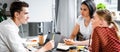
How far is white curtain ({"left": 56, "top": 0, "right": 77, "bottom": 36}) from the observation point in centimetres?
376

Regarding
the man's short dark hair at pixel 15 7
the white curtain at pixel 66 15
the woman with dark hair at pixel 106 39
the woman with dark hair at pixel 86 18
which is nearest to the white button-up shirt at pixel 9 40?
the man's short dark hair at pixel 15 7

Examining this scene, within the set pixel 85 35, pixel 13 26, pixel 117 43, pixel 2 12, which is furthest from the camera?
pixel 2 12

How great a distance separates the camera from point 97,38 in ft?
4.89

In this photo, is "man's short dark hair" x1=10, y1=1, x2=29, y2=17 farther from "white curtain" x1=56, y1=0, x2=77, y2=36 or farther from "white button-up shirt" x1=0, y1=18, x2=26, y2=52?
"white curtain" x1=56, y1=0, x2=77, y2=36

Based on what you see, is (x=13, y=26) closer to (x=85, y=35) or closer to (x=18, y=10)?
(x=18, y=10)

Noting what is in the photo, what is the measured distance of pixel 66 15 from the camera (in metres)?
3.80

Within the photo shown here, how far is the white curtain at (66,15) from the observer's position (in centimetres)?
376

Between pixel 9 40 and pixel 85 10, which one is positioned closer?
pixel 9 40

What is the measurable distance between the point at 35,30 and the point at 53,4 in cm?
66

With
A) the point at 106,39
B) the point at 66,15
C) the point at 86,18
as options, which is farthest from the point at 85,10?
the point at 106,39

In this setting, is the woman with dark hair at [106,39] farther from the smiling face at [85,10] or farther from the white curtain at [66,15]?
the white curtain at [66,15]

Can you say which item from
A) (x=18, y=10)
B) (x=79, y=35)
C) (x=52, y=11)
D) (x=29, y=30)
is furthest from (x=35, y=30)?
(x=18, y=10)

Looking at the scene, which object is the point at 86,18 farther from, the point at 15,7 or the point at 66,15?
the point at 15,7

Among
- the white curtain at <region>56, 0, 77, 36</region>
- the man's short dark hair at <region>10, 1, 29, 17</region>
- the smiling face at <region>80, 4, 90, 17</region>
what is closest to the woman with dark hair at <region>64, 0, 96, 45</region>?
the smiling face at <region>80, 4, 90, 17</region>
